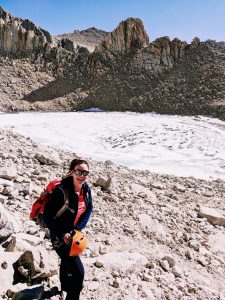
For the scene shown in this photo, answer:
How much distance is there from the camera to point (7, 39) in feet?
145

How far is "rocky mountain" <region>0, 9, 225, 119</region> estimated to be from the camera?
3709 cm

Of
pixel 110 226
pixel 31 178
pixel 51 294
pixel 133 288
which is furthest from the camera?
pixel 31 178

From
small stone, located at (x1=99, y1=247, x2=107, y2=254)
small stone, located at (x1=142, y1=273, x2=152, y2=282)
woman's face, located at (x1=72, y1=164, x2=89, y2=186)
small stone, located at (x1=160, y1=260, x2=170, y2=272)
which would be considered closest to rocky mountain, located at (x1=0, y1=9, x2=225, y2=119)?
small stone, located at (x1=160, y1=260, x2=170, y2=272)

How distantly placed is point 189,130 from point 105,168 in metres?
14.4

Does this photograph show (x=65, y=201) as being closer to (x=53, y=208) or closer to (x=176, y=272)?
(x=53, y=208)

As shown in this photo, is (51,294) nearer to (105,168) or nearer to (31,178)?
(31,178)

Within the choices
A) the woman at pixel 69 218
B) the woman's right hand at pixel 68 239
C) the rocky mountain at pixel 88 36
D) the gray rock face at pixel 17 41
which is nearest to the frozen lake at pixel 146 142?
the woman at pixel 69 218

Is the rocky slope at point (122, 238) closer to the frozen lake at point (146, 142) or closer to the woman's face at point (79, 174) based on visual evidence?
the woman's face at point (79, 174)

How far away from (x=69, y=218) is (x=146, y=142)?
15854 mm

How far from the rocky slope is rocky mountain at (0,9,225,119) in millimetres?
27590

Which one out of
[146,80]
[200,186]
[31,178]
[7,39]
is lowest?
[200,186]

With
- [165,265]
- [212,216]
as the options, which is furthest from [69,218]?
[212,216]

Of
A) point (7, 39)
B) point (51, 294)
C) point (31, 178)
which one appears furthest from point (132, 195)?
point (7, 39)

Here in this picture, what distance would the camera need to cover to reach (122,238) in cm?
617
